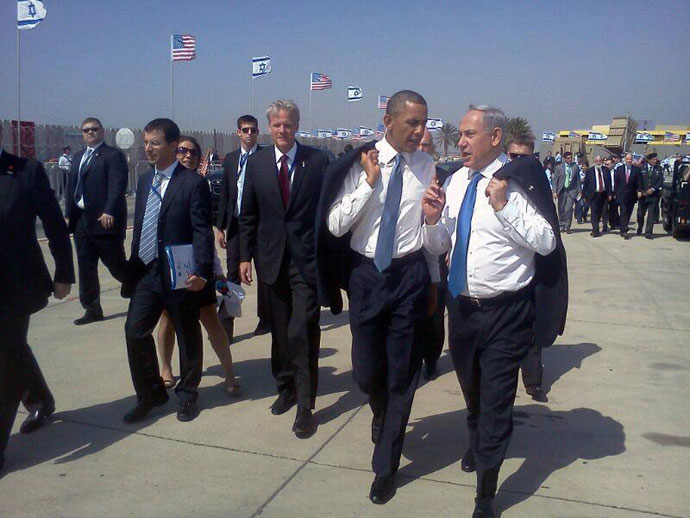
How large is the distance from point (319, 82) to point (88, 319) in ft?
108

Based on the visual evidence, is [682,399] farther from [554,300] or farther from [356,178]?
[356,178]

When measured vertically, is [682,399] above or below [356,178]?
below

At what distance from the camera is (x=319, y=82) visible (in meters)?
38.2

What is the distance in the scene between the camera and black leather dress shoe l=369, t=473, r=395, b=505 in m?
3.52

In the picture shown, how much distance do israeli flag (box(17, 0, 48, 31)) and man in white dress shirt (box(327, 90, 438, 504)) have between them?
20.6 metres

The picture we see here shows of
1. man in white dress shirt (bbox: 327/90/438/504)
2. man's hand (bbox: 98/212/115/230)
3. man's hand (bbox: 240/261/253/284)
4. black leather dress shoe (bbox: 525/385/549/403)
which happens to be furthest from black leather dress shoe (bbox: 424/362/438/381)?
man's hand (bbox: 98/212/115/230)

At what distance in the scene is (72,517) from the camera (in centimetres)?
334

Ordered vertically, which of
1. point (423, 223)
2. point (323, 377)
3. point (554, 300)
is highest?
point (423, 223)

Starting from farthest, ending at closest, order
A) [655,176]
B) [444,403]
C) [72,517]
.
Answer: [655,176] < [444,403] < [72,517]

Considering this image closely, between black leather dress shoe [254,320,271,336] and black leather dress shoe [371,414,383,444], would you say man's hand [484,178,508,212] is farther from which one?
black leather dress shoe [254,320,271,336]

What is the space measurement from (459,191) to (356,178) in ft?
1.84

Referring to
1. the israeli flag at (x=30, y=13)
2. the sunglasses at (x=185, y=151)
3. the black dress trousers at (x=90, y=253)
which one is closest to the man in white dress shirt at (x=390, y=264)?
the sunglasses at (x=185, y=151)

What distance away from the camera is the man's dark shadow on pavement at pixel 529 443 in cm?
381

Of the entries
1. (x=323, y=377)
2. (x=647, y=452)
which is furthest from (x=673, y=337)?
(x=323, y=377)
